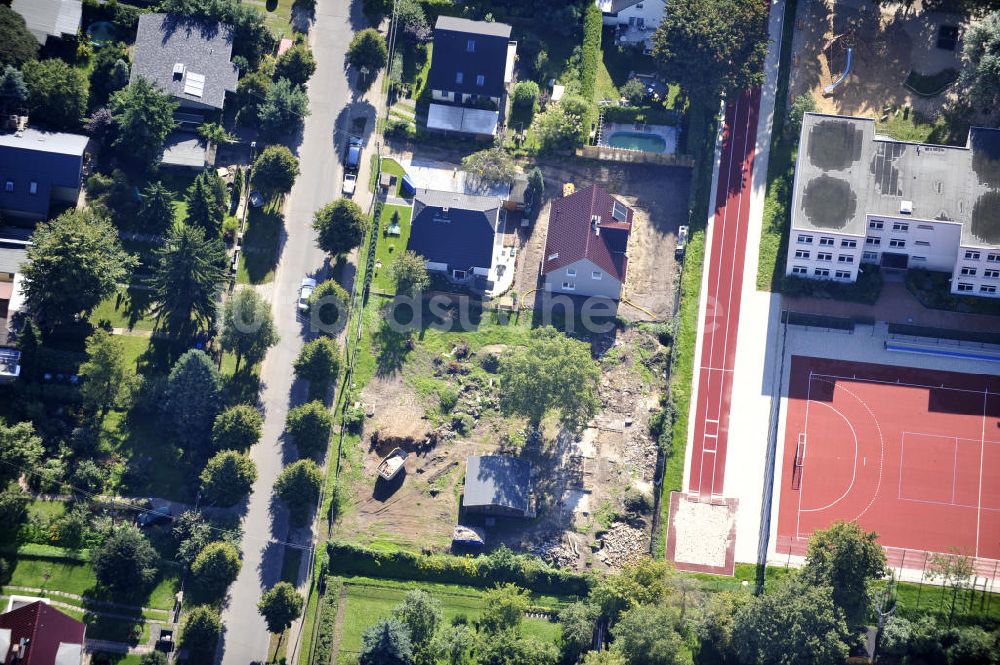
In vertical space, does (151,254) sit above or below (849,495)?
above

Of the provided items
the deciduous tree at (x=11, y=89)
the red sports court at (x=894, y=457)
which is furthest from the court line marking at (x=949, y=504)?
the deciduous tree at (x=11, y=89)

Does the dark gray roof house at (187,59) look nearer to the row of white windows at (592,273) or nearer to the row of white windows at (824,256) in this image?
the row of white windows at (592,273)

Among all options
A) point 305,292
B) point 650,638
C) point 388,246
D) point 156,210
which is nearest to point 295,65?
point 156,210

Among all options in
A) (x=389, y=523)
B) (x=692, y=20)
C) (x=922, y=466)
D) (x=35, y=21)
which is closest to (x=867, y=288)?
(x=922, y=466)

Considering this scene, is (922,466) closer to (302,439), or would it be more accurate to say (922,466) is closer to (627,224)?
(627,224)

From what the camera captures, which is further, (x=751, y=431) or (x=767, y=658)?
(x=751, y=431)

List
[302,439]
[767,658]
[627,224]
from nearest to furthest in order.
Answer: [767,658] < [302,439] < [627,224]
